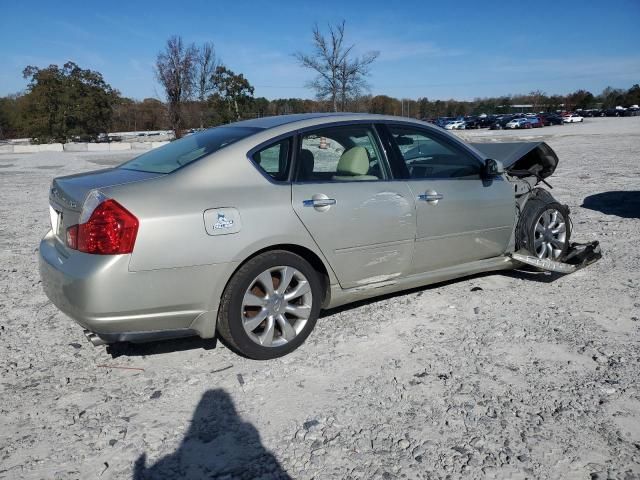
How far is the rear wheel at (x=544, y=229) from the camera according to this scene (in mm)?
4723

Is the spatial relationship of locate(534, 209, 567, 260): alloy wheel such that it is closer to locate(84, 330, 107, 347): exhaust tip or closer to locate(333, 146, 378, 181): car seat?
locate(333, 146, 378, 181): car seat

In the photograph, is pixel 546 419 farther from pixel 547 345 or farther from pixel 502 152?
pixel 502 152

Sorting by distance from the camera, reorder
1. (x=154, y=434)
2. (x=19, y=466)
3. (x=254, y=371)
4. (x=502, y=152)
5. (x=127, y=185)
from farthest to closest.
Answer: (x=502, y=152)
(x=254, y=371)
(x=127, y=185)
(x=154, y=434)
(x=19, y=466)

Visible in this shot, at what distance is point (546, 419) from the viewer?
264 centimetres

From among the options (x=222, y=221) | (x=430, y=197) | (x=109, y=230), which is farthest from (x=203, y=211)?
(x=430, y=197)

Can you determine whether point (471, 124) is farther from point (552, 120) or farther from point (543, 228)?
point (543, 228)

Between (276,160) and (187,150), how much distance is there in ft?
2.29

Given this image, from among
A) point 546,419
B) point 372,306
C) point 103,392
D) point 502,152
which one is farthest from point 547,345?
point 103,392

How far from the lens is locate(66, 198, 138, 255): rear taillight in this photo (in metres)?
2.79

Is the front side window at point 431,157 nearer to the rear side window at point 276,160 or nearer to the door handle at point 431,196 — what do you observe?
the door handle at point 431,196

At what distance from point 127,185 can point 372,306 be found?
86.0 inches

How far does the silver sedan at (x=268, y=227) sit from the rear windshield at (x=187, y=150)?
0.06 ft

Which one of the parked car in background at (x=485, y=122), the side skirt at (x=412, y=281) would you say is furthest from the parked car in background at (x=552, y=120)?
the side skirt at (x=412, y=281)

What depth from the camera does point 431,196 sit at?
391 centimetres
